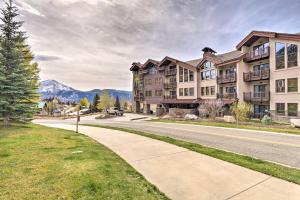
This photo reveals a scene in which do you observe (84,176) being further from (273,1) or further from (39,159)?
(273,1)

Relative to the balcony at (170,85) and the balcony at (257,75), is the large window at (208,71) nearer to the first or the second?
the balcony at (257,75)

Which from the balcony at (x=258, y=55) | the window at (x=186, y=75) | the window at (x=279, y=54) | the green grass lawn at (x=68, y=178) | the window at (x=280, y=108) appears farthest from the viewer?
the window at (x=186, y=75)

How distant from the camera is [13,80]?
14.2m

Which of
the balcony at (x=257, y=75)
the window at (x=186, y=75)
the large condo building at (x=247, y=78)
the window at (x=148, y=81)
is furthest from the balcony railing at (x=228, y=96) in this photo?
the window at (x=148, y=81)

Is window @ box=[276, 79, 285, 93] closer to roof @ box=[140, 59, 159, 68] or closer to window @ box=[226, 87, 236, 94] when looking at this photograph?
window @ box=[226, 87, 236, 94]

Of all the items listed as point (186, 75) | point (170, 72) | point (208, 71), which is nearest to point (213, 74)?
point (208, 71)

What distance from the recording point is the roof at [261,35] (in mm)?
22553

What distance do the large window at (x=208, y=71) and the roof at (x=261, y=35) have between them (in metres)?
5.74

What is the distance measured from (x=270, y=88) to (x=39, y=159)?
28.4 meters

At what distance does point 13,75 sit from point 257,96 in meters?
30.0

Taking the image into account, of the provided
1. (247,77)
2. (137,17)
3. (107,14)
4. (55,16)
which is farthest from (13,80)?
(247,77)

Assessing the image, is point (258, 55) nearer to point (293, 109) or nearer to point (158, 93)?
point (293, 109)

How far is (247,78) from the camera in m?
28.5

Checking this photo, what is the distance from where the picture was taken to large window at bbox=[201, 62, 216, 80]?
34188 mm
